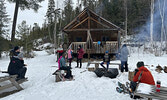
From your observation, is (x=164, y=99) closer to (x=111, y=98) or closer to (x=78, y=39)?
(x=111, y=98)

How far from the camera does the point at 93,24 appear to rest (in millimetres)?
18781

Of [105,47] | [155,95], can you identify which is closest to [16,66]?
[155,95]

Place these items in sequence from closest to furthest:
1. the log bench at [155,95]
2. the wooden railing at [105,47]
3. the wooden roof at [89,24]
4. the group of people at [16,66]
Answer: the log bench at [155,95] < the group of people at [16,66] < the wooden roof at [89,24] < the wooden railing at [105,47]

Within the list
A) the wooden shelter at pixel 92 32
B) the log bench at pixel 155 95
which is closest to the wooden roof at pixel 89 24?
the wooden shelter at pixel 92 32

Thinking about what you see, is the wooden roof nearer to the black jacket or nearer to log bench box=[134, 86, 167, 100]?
the black jacket

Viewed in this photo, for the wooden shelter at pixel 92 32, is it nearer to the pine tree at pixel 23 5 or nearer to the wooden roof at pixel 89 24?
the wooden roof at pixel 89 24

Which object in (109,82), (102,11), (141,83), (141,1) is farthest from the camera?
(102,11)

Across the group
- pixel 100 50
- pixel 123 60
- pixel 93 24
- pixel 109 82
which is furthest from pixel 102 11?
pixel 109 82

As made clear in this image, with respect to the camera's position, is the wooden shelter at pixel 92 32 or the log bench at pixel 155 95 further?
the wooden shelter at pixel 92 32

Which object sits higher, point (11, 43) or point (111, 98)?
point (11, 43)

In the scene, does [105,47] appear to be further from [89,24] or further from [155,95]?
[155,95]

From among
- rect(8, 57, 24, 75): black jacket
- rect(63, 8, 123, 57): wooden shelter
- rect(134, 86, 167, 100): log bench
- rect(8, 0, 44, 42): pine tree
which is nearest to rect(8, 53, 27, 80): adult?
rect(8, 57, 24, 75): black jacket

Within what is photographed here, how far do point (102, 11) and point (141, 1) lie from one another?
9.52m

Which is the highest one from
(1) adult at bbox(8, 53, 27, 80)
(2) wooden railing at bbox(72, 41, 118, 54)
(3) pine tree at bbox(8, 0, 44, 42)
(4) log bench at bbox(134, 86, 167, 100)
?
(3) pine tree at bbox(8, 0, 44, 42)
